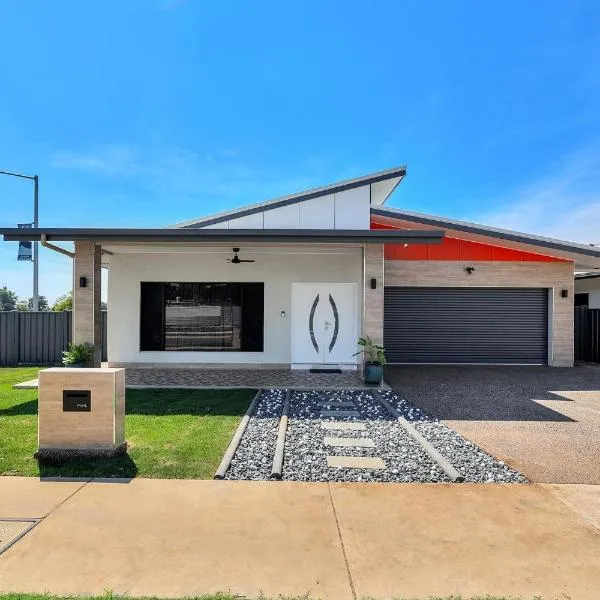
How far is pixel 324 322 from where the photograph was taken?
454 inches

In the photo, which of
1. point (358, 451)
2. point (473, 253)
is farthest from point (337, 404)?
point (473, 253)

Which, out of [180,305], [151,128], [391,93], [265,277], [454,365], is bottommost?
[454,365]

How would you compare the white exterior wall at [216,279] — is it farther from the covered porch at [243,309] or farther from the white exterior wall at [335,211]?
the white exterior wall at [335,211]

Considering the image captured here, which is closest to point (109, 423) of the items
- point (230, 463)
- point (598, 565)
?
point (230, 463)

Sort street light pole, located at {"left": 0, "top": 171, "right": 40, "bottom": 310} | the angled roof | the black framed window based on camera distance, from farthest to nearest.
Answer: street light pole, located at {"left": 0, "top": 171, "right": 40, "bottom": 310}, the black framed window, the angled roof

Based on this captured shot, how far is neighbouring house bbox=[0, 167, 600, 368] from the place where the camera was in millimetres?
8883

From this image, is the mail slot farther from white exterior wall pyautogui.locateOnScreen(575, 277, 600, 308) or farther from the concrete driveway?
white exterior wall pyautogui.locateOnScreen(575, 277, 600, 308)

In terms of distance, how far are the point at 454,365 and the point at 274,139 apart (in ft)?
32.3

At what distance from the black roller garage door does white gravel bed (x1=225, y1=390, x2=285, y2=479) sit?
673 cm

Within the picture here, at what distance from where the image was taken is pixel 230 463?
455 centimetres

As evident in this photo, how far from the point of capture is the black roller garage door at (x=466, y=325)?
1283cm

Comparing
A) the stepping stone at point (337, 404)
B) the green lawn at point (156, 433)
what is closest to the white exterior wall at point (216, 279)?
the green lawn at point (156, 433)

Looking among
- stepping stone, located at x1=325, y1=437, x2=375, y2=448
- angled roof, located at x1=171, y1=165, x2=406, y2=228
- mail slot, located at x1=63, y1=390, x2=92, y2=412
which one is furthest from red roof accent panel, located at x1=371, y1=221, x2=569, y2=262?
mail slot, located at x1=63, y1=390, x2=92, y2=412

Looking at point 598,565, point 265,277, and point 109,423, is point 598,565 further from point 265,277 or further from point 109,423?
point 265,277
